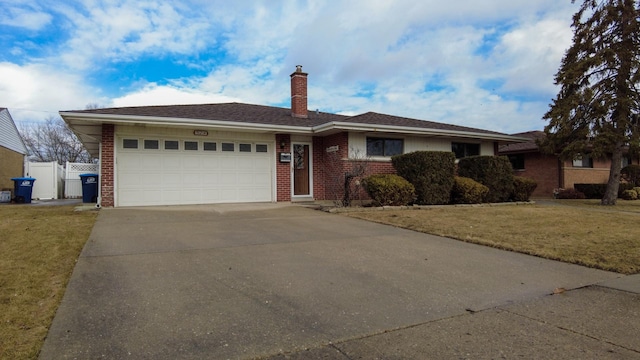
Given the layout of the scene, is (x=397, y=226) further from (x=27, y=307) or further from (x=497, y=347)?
(x=27, y=307)

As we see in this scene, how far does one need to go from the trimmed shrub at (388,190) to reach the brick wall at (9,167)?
74.1 ft

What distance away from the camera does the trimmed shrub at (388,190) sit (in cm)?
1184

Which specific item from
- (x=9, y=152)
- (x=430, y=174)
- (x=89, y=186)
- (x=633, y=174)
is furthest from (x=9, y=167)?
(x=633, y=174)

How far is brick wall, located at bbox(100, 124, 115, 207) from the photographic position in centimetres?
1165

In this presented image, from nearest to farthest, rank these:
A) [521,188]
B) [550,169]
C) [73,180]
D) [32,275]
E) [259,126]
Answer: [32,275] < [259,126] < [521,188] < [550,169] < [73,180]

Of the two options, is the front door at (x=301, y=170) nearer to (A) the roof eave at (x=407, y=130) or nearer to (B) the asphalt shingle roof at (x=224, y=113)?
(B) the asphalt shingle roof at (x=224, y=113)

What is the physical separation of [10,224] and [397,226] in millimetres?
8437

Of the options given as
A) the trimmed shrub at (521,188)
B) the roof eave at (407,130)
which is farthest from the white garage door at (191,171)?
the trimmed shrub at (521,188)

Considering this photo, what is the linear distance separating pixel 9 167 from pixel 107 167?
771 inches

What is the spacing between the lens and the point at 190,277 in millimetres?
4770

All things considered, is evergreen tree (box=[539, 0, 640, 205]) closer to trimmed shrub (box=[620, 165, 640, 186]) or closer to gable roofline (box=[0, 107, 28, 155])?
trimmed shrub (box=[620, 165, 640, 186])

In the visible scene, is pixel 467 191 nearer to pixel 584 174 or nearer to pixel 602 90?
pixel 602 90

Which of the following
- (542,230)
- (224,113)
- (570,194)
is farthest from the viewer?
(570,194)

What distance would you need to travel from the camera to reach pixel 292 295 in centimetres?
422
